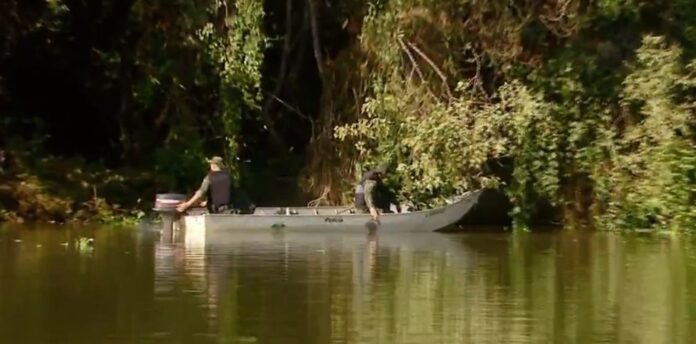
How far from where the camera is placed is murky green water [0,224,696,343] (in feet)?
37.8

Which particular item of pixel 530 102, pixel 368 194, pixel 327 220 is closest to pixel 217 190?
pixel 327 220

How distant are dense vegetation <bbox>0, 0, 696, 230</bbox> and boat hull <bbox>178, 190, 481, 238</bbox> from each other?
0.72m

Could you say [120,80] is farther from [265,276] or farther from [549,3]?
[265,276]

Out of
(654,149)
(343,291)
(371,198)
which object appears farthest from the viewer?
(654,149)

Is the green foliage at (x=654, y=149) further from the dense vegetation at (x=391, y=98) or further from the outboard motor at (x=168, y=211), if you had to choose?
the outboard motor at (x=168, y=211)

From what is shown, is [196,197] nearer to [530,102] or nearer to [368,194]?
[368,194]

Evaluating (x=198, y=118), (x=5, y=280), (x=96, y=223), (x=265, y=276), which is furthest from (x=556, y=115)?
(x=5, y=280)

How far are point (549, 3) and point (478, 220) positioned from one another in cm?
462

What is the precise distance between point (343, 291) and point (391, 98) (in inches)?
449

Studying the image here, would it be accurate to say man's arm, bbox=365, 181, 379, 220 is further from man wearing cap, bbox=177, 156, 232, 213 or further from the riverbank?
the riverbank

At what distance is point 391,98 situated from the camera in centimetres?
2547

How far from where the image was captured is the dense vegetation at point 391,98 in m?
25.1

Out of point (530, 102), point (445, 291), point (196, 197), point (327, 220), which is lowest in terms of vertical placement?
point (445, 291)

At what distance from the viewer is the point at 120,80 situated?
2903cm
